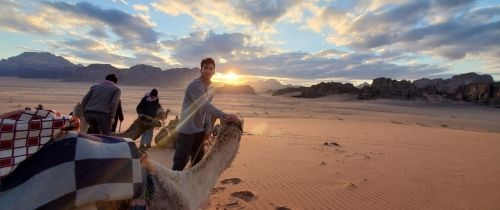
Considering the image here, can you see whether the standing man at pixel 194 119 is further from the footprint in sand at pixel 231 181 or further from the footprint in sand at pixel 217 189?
the footprint in sand at pixel 231 181

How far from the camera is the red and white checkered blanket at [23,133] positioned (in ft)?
6.27

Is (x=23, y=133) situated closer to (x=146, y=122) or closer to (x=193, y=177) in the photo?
(x=193, y=177)

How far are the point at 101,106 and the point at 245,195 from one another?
2753mm

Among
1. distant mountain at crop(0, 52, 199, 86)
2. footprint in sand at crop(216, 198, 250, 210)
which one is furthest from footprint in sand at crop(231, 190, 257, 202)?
distant mountain at crop(0, 52, 199, 86)

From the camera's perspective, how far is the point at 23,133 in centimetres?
195

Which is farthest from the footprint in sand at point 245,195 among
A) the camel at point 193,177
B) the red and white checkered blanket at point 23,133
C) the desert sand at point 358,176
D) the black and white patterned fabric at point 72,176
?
the red and white checkered blanket at point 23,133

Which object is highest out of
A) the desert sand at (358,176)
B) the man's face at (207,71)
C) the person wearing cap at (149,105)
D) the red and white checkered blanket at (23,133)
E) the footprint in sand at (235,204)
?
the man's face at (207,71)

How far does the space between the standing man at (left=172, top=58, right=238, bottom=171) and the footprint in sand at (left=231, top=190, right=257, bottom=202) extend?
1362 mm

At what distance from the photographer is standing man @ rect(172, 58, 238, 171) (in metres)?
4.74

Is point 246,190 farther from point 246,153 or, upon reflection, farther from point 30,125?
point 30,125

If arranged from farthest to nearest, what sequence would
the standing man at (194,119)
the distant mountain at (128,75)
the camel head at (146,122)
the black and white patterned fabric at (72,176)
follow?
1. the distant mountain at (128,75)
2. the camel head at (146,122)
3. the standing man at (194,119)
4. the black and white patterned fabric at (72,176)

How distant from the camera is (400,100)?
49.7 metres

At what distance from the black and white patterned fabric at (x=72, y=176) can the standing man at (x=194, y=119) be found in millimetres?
2451

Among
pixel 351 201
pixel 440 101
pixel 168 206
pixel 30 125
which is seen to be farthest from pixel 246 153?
pixel 440 101
